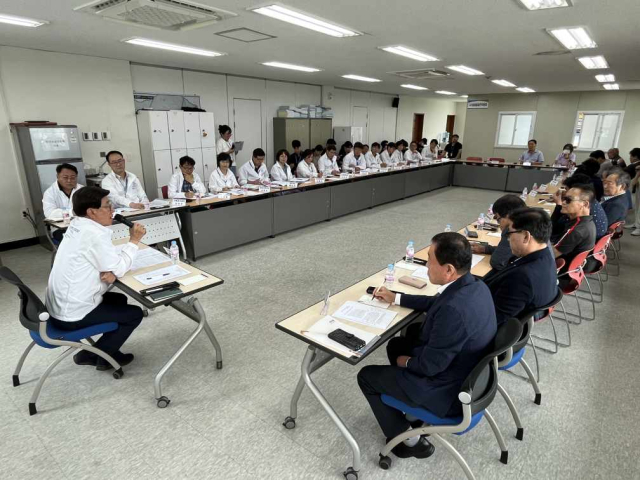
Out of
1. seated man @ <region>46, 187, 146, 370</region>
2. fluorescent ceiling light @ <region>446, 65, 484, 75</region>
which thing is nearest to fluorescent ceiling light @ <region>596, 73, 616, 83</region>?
fluorescent ceiling light @ <region>446, 65, 484, 75</region>

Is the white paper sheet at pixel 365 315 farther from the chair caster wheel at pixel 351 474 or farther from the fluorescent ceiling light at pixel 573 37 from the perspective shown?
the fluorescent ceiling light at pixel 573 37

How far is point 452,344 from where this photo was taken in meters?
1.62

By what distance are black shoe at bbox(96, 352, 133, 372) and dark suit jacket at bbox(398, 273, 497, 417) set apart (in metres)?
2.12

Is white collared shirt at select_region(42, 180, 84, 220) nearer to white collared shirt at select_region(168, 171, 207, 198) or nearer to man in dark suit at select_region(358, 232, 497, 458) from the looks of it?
white collared shirt at select_region(168, 171, 207, 198)

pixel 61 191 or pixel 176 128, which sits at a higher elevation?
pixel 176 128

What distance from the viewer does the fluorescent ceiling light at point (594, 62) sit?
563 centimetres

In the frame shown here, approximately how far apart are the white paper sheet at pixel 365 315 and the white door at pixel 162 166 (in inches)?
220

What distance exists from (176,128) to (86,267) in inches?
207

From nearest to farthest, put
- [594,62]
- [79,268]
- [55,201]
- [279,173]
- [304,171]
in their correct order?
[79,268] < [55,201] < [594,62] < [279,173] < [304,171]

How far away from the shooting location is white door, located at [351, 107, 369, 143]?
12.2 m

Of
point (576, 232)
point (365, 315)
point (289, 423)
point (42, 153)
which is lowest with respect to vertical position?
point (289, 423)

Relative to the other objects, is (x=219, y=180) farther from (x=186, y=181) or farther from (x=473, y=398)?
(x=473, y=398)

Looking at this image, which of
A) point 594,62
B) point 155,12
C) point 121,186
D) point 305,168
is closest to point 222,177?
point 121,186

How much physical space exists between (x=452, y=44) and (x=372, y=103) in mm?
8432
